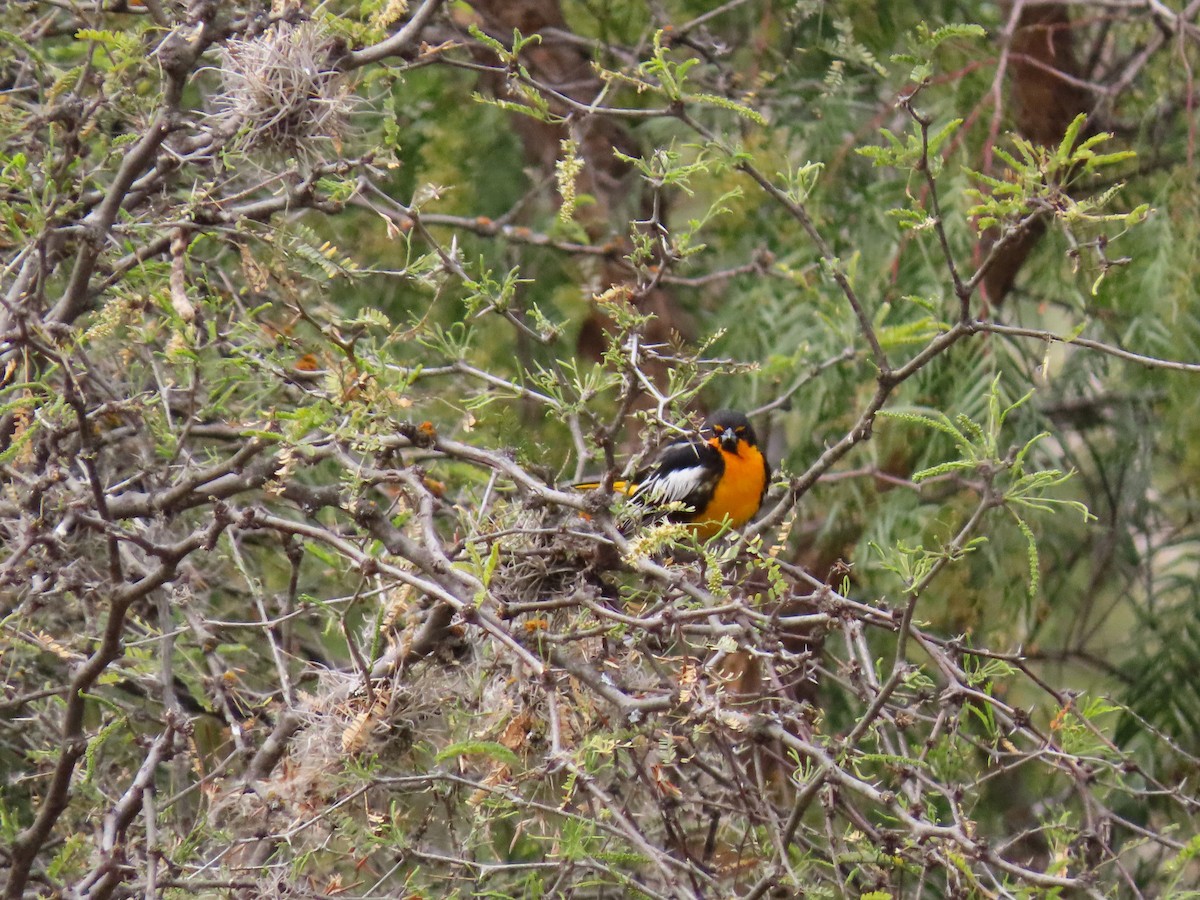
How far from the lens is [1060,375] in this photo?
5.86 metres

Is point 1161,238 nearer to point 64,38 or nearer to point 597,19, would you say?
point 597,19

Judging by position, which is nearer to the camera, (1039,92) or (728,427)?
(728,427)

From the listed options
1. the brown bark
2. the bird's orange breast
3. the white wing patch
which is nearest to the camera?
the white wing patch

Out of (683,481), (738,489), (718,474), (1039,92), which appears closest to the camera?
(683,481)

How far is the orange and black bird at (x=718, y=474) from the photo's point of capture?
5043 millimetres

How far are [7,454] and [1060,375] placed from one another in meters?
4.50

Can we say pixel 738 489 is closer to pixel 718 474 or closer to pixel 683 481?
pixel 718 474

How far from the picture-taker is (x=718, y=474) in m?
5.21

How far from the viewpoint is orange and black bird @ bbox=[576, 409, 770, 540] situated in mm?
5043

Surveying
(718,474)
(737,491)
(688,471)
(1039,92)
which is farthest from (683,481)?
(1039,92)

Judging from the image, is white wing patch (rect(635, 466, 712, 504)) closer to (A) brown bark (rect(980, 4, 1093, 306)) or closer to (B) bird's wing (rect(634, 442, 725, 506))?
(B) bird's wing (rect(634, 442, 725, 506))

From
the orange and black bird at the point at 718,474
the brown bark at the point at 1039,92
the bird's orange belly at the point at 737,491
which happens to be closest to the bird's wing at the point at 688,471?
the orange and black bird at the point at 718,474

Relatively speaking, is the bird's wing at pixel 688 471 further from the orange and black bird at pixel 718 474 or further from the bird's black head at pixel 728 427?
the bird's black head at pixel 728 427

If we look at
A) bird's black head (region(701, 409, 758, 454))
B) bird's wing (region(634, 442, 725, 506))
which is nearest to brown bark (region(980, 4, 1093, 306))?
bird's black head (region(701, 409, 758, 454))
